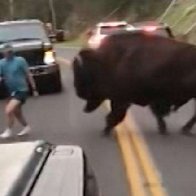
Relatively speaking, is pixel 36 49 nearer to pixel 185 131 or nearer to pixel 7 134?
pixel 7 134

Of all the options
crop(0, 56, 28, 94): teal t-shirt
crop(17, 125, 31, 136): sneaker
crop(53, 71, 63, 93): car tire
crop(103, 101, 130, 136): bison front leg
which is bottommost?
crop(53, 71, 63, 93): car tire

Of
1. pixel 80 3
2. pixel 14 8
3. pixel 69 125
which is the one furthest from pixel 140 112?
pixel 14 8

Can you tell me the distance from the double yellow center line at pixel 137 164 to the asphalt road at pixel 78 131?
105 millimetres

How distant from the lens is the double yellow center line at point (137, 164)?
9.38 meters

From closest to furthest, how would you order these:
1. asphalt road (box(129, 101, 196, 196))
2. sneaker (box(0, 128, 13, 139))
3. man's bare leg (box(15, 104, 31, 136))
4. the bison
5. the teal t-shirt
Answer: asphalt road (box(129, 101, 196, 196)) < the bison < the teal t-shirt < sneaker (box(0, 128, 13, 139)) < man's bare leg (box(15, 104, 31, 136))

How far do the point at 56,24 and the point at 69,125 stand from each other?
73323mm

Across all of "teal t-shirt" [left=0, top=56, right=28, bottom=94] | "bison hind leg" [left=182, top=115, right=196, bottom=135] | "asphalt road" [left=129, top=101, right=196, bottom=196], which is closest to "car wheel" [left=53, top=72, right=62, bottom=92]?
"asphalt road" [left=129, top=101, right=196, bottom=196]

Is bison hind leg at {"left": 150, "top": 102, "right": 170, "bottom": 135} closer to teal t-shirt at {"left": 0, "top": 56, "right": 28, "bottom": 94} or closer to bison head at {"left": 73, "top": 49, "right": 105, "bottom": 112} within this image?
bison head at {"left": 73, "top": 49, "right": 105, "bottom": 112}

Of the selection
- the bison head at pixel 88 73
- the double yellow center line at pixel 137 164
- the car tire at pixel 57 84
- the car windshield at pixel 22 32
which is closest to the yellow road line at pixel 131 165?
the double yellow center line at pixel 137 164

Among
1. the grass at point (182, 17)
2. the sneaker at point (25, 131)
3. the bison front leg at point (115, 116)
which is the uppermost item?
the bison front leg at point (115, 116)

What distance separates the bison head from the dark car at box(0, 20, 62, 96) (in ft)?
23.1

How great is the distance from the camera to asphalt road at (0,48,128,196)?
10141mm

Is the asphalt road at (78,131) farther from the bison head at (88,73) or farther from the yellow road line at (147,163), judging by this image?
the bison head at (88,73)

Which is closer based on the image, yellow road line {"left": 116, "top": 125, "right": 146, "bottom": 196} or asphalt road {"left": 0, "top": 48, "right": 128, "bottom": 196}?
yellow road line {"left": 116, "top": 125, "right": 146, "bottom": 196}
